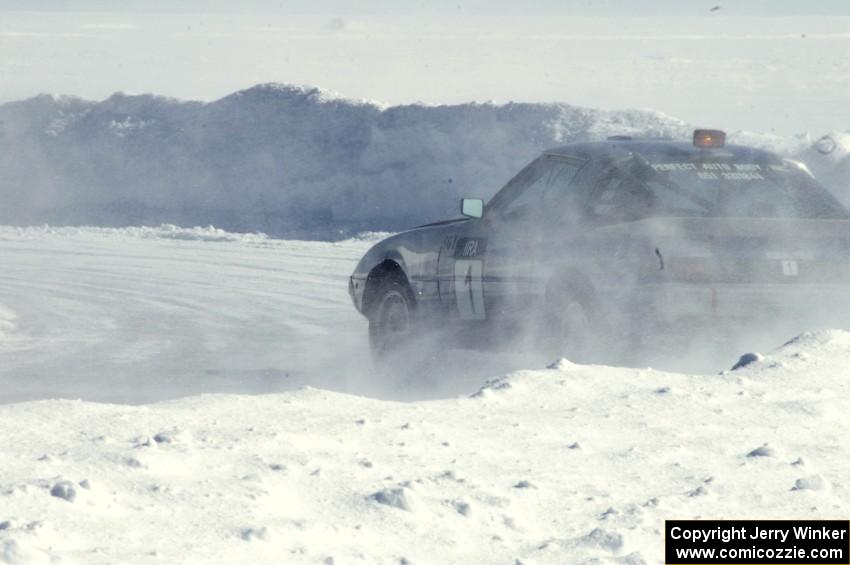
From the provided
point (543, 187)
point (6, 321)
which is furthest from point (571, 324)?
point (6, 321)

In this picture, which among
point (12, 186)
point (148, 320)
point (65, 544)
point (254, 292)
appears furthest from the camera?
point (12, 186)

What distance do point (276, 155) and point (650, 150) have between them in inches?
1739

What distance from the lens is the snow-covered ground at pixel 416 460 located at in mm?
5078

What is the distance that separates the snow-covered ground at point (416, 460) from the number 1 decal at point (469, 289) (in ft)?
1.32

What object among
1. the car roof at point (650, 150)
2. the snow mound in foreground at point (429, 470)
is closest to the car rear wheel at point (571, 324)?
the snow mound in foreground at point (429, 470)

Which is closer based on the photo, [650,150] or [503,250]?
[650,150]

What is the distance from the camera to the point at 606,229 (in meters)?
8.41

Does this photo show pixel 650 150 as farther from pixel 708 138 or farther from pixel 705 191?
pixel 705 191

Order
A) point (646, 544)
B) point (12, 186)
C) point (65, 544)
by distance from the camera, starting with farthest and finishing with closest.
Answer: point (12, 186)
point (646, 544)
point (65, 544)

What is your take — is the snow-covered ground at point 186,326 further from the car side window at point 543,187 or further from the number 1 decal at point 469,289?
the car side window at point 543,187

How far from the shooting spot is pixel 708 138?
8992 mm

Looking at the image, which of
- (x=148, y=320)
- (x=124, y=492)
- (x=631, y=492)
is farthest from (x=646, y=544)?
(x=148, y=320)

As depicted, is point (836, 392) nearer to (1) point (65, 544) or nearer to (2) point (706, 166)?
(2) point (706, 166)

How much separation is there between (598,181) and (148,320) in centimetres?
639
